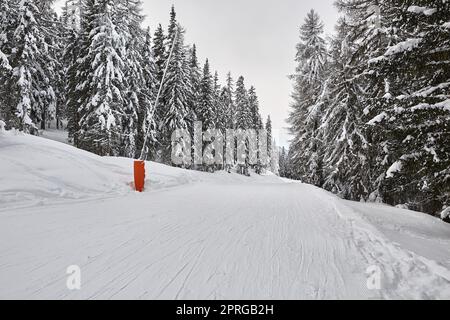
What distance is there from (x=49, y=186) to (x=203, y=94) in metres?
31.1

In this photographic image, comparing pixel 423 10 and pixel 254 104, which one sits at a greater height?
pixel 254 104

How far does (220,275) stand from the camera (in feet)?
10.2

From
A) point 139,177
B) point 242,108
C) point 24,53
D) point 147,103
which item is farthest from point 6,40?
point 242,108

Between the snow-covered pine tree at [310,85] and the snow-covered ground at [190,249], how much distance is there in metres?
12.8

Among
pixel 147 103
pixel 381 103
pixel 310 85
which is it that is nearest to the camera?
pixel 381 103

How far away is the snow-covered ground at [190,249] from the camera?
2.84 metres

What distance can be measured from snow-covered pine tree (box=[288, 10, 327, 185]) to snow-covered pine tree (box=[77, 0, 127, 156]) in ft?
46.6

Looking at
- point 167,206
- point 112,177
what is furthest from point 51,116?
point 167,206

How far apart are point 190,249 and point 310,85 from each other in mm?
20507

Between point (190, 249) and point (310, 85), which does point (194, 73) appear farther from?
point (190, 249)

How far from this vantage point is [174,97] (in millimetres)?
28359

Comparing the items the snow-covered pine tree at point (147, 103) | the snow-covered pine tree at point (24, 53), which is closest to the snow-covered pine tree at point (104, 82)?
the snow-covered pine tree at point (24, 53)

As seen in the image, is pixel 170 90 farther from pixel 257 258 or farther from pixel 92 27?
pixel 257 258

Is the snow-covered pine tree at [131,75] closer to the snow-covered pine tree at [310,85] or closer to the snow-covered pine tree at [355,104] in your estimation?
the snow-covered pine tree at [310,85]
